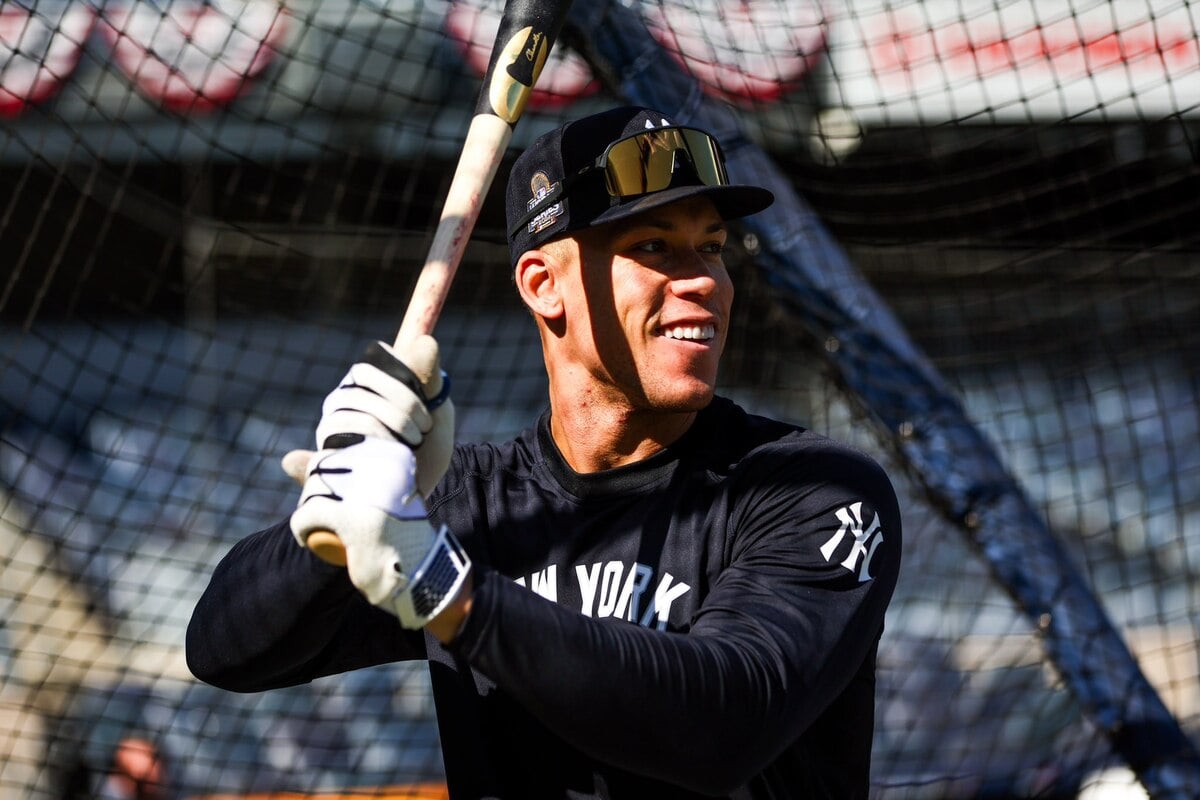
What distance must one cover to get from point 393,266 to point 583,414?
13.0 feet

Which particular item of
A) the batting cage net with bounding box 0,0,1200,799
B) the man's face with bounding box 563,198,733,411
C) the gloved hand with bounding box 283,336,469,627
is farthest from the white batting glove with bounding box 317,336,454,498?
the batting cage net with bounding box 0,0,1200,799

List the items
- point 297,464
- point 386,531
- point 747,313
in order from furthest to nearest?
point 747,313, point 297,464, point 386,531

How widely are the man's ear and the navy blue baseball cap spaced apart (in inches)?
0.7

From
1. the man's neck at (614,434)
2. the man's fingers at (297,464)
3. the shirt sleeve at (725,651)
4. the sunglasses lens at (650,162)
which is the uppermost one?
the sunglasses lens at (650,162)

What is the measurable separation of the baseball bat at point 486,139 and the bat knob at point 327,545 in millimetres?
259

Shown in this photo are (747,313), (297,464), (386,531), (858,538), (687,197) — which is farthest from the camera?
(747,313)

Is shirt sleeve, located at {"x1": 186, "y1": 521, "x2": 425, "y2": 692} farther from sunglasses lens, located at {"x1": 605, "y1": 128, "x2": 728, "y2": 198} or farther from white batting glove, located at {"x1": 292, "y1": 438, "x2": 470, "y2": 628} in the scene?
sunglasses lens, located at {"x1": 605, "y1": 128, "x2": 728, "y2": 198}

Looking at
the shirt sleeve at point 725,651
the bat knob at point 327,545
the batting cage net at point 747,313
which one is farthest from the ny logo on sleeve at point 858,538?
the batting cage net at point 747,313

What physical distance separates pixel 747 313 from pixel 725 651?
261 cm

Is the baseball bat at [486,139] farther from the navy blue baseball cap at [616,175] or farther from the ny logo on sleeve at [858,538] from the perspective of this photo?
the ny logo on sleeve at [858,538]

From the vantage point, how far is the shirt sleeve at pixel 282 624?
5.18 ft

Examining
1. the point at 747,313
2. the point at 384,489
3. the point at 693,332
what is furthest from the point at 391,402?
the point at 747,313

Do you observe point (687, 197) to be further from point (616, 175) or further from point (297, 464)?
point (297, 464)

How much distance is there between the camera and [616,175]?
174 cm
